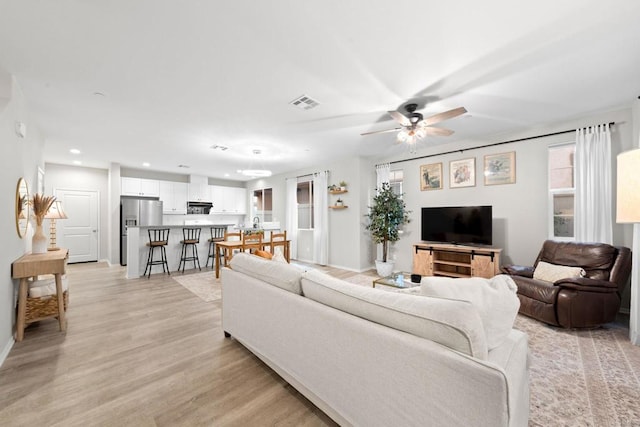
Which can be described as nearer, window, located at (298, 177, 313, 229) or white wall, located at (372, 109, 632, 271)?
white wall, located at (372, 109, 632, 271)

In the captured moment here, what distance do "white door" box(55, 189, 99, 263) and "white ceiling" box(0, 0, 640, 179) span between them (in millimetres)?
3617

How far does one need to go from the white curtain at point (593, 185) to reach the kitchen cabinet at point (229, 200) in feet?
28.6

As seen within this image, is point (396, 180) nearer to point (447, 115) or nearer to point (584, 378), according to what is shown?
point (447, 115)

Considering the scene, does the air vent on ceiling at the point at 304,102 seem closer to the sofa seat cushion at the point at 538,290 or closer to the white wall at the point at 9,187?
the white wall at the point at 9,187

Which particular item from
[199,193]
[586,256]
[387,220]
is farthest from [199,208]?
[586,256]

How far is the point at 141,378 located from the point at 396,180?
17.4 ft

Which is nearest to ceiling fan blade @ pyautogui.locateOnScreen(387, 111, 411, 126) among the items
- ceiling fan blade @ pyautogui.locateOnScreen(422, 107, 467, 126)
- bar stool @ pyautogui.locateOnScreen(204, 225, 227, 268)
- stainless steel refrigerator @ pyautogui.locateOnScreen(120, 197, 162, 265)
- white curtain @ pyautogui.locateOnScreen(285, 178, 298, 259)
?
ceiling fan blade @ pyautogui.locateOnScreen(422, 107, 467, 126)

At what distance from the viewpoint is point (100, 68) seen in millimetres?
2416

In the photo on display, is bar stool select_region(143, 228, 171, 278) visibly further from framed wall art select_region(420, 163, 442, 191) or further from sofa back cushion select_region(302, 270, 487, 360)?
framed wall art select_region(420, 163, 442, 191)

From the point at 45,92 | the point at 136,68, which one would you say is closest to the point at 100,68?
the point at 136,68

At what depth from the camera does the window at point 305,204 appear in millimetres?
7206

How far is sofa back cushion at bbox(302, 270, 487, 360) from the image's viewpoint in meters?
1.06

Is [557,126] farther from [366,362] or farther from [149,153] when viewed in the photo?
[149,153]

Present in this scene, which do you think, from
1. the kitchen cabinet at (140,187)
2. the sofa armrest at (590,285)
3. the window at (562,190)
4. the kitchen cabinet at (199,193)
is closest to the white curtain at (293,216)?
the kitchen cabinet at (199,193)
